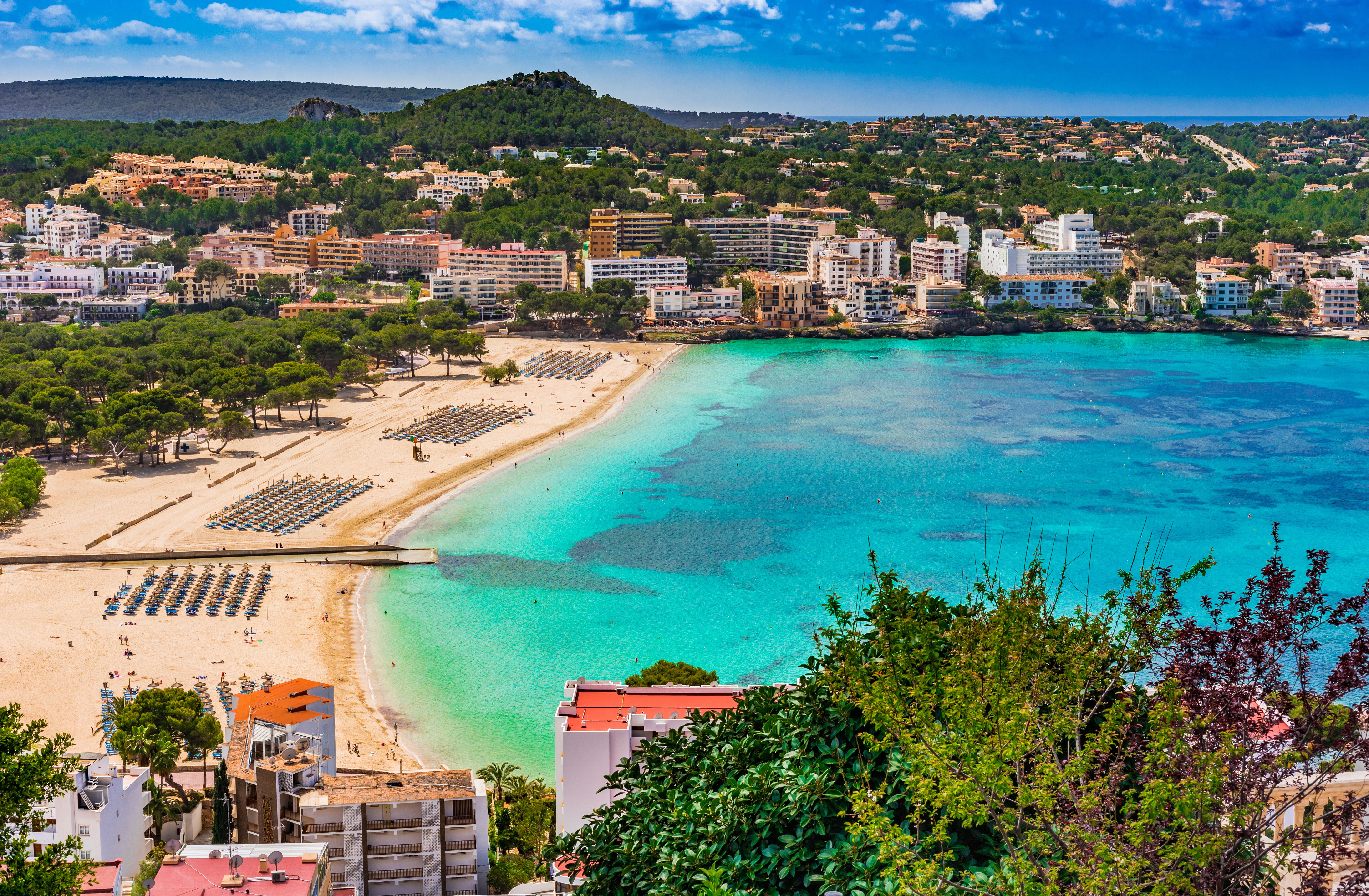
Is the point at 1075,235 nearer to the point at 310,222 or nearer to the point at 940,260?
the point at 940,260

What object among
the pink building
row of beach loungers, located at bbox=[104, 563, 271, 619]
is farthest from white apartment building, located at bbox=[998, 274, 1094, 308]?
row of beach loungers, located at bbox=[104, 563, 271, 619]

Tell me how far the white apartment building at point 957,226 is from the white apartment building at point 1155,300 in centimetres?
808

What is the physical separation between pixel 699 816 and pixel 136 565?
1857cm

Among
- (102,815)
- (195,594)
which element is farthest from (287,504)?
(102,815)

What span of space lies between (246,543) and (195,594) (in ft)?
9.79

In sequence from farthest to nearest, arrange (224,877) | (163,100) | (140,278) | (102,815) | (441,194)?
(163,100) < (441,194) < (140,278) < (102,815) < (224,877)

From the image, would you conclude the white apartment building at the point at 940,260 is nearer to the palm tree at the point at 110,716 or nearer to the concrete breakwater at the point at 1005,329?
the concrete breakwater at the point at 1005,329

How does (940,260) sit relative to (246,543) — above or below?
above

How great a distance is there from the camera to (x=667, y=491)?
29.2 metres

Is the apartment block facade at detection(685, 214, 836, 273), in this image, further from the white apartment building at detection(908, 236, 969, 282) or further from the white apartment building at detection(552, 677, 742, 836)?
the white apartment building at detection(552, 677, 742, 836)

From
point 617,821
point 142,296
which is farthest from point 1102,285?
point 617,821

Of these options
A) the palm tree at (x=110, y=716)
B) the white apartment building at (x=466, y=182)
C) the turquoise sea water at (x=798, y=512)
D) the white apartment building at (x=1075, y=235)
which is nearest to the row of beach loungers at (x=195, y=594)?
the turquoise sea water at (x=798, y=512)

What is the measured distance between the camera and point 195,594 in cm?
2098

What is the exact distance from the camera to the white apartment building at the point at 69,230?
64.1 m
